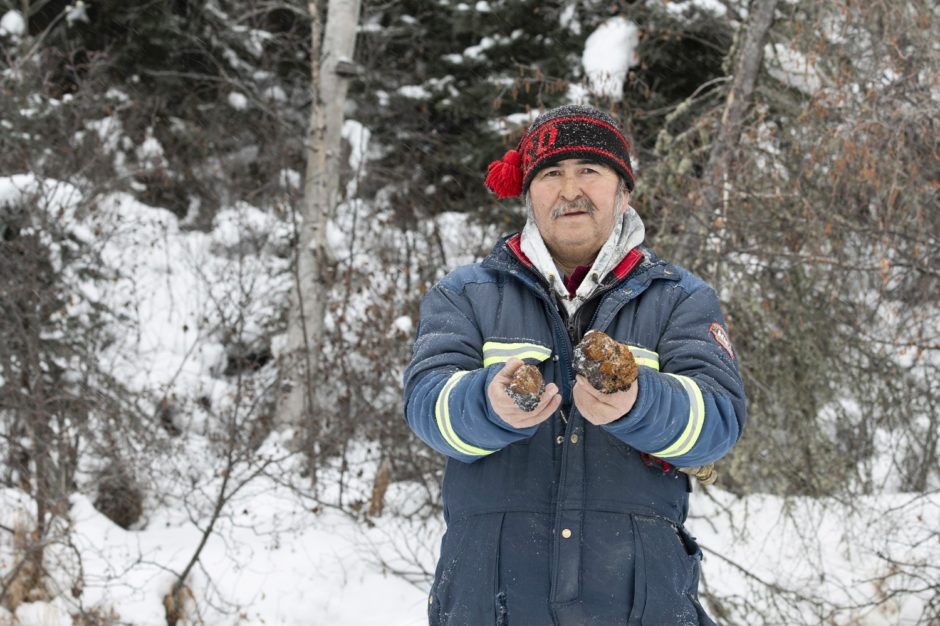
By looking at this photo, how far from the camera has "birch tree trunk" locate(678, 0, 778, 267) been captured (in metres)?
5.47

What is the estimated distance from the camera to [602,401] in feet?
5.02

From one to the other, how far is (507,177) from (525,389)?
31.6 inches

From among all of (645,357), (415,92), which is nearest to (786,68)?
(645,357)

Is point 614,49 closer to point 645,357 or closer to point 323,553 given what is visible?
point 323,553

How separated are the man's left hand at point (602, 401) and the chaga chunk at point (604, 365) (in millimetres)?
11

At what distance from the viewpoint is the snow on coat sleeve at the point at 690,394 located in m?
1.59

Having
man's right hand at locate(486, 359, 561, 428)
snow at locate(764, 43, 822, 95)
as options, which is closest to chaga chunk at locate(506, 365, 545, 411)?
man's right hand at locate(486, 359, 561, 428)

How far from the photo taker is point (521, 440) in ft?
5.97

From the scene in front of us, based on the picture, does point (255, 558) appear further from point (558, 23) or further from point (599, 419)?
point (558, 23)

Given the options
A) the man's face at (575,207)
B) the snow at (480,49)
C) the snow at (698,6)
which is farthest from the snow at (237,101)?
the man's face at (575,207)

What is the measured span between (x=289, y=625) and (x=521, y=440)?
395cm

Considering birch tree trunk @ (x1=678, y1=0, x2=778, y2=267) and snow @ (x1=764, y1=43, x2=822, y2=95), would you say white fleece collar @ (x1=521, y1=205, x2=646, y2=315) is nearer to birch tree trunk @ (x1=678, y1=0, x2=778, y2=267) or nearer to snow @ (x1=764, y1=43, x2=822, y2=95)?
birch tree trunk @ (x1=678, y1=0, x2=778, y2=267)

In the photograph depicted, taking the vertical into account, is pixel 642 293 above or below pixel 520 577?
above

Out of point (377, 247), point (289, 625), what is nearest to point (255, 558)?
point (289, 625)
